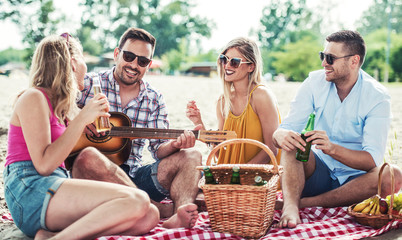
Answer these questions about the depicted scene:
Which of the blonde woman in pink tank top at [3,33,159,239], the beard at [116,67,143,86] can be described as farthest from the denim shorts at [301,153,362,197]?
the beard at [116,67,143,86]

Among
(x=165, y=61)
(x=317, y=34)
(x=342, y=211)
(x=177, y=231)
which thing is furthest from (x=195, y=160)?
(x=317, y=34)

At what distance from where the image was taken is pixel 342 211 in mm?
3650

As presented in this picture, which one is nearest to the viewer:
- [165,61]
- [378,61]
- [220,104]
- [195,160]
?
[195,160]

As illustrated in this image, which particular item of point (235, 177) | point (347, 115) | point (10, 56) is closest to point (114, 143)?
point (235, 177)

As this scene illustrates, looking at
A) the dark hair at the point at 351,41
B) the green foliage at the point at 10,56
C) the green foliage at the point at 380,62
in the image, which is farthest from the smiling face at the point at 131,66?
the green foliage at the point at 10,56

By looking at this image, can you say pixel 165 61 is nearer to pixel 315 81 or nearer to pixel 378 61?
pixel 378 61

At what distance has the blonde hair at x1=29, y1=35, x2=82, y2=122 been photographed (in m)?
2.85

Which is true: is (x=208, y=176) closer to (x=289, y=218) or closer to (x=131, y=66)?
(x=289, y=218)

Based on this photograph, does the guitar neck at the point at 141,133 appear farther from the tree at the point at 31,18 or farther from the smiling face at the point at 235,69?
the tree at the point at 31,18

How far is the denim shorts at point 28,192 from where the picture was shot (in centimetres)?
268

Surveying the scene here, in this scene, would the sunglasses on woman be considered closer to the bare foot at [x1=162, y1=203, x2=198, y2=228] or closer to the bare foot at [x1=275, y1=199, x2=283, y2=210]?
the bare foot at [x1=275, y1=199, x2=283, y2=210]

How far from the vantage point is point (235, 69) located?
13.8 feet

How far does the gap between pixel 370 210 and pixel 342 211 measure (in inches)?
16.0

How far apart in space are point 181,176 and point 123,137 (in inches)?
27.1
